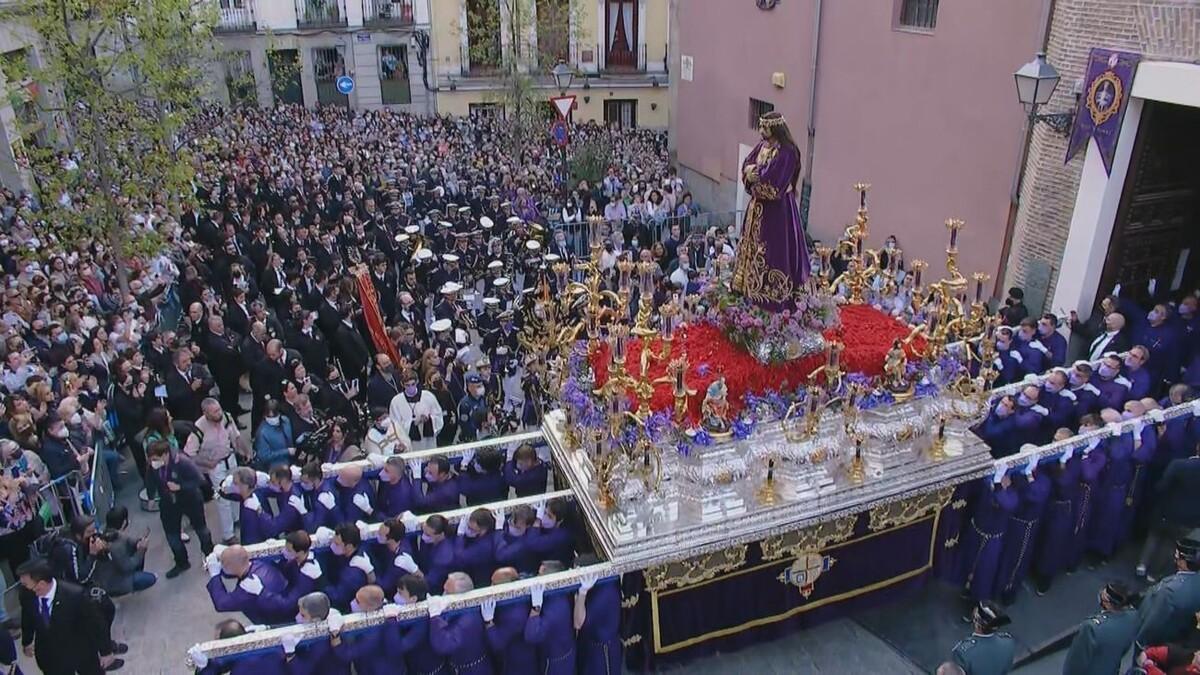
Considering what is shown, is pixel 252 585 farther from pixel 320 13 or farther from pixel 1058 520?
pixel 320 13

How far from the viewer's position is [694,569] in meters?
7.14

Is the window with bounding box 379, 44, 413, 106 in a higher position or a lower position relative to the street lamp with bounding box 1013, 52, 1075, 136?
lower

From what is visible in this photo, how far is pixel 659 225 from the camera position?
17.4 metres

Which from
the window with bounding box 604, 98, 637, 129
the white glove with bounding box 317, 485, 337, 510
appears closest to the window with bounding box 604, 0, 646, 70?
the window with bounding box 604, 98, 637, 129

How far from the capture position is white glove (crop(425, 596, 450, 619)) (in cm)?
625

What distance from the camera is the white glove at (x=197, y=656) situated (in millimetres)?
5699

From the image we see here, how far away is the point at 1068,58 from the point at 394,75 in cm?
2400

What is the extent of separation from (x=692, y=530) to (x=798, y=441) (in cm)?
122

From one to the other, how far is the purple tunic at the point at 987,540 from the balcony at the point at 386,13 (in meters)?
25.8

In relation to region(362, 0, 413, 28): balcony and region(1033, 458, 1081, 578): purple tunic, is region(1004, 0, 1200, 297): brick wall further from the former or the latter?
region(362, 0, 413, 28): balcony

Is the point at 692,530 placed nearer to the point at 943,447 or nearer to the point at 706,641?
the point at 706,641

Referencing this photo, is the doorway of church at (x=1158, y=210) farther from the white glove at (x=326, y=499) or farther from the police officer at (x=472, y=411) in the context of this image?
the white glove at (x=326, y=499)

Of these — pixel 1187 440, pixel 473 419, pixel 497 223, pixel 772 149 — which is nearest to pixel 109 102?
pixel 497 223

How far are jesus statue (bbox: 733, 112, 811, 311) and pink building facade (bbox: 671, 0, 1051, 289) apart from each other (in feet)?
18.3
